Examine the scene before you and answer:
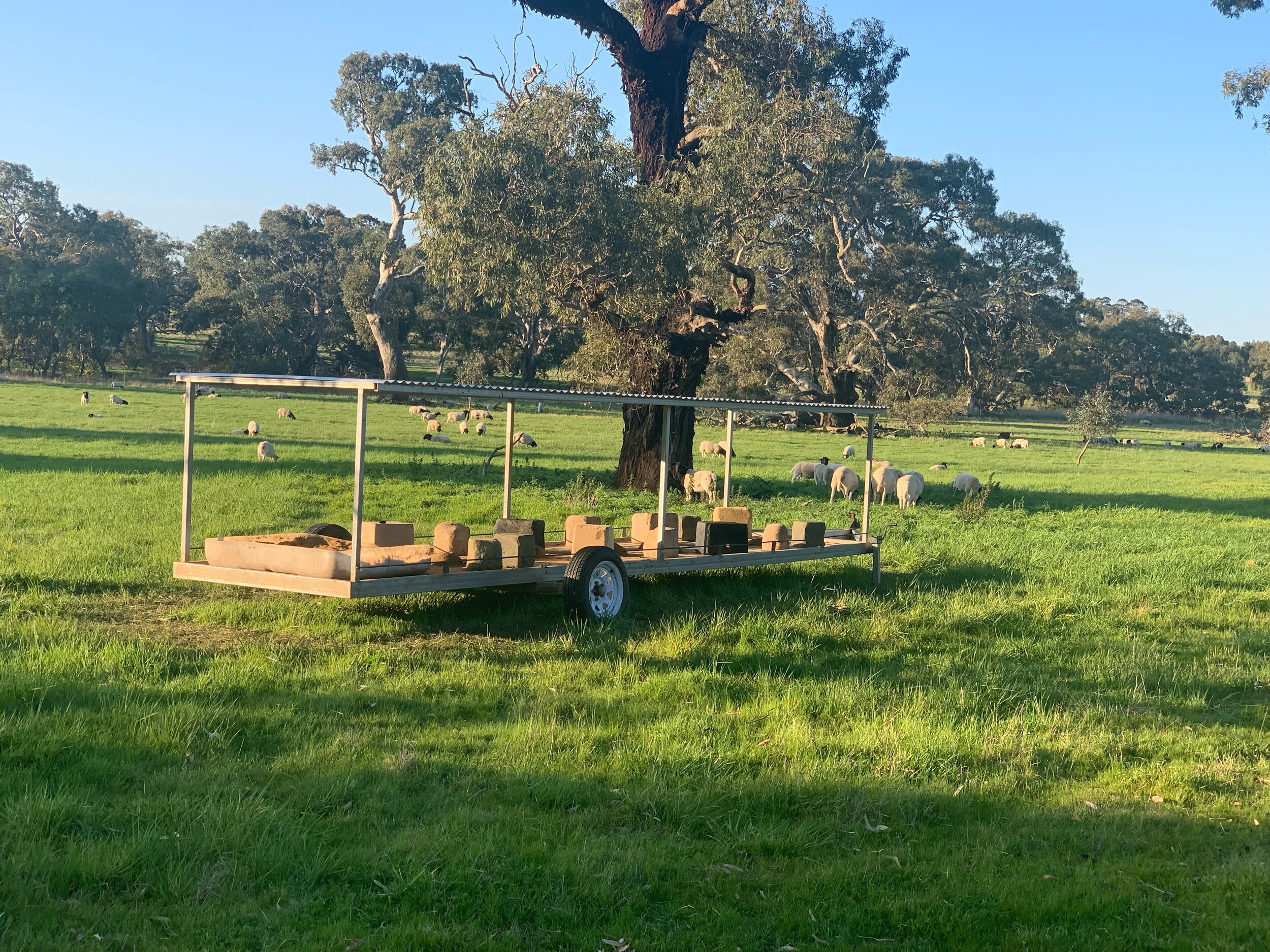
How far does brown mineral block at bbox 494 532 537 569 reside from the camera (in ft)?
36.2

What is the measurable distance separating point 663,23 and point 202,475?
12130 mm

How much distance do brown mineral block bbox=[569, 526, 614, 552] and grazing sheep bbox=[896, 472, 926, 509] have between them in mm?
12839

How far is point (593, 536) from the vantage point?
39.5 feet

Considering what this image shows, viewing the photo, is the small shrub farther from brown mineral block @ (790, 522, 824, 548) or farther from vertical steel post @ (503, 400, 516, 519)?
vertical steel post @ (503, 400, 516, 519)

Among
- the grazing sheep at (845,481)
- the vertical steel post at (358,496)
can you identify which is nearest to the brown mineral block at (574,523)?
the vertical steel post at (358,496)

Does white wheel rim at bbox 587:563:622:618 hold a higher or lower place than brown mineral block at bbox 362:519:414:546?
lower

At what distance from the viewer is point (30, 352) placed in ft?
236

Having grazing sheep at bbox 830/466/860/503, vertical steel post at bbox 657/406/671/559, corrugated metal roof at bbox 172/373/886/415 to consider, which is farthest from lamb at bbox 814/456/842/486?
vertical steel post at bbox 657/406/671/559

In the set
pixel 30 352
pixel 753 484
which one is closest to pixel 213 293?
pixel 30 352

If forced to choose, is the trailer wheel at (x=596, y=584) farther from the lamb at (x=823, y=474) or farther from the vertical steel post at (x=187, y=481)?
the lamb at (x=823, y=474)

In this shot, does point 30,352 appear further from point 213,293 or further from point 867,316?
point 867,316

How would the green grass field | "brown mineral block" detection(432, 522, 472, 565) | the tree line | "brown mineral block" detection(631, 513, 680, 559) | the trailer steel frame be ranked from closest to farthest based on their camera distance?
the green grass field < the trailer steel frame < "brown mineral block" detection(432, 522, 472, 565) < "brown mineral block" detection(631, 513, 680, 559) < the tree line

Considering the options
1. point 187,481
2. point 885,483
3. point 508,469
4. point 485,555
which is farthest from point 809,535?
point 885,483

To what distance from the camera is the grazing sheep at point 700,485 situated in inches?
867
